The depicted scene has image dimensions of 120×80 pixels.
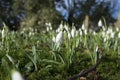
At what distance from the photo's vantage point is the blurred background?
70.1ft

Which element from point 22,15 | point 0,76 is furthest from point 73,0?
point 0,76

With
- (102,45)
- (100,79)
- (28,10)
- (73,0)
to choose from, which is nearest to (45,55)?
(100,79)

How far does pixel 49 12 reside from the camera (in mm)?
21531

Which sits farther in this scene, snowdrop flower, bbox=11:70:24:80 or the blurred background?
the blurred background

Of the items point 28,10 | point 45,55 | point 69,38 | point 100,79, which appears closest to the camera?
point 100,79

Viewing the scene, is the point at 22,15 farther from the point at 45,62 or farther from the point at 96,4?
the point at 45,62

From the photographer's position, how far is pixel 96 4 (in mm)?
31297

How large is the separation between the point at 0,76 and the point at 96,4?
29.4 metres

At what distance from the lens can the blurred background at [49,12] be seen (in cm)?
2136

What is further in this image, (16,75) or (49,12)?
(49,12)

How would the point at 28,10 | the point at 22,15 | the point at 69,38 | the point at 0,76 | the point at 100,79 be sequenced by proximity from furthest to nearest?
the point at 22,15
the point at 28,10
the point at 69,38
the point at 100,79
the point at 0,76

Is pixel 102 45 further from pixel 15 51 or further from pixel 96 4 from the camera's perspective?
pixel 96 4

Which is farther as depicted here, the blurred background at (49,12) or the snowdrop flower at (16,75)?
the blurred background at (49,12)

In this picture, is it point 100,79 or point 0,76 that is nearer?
point 0,76
